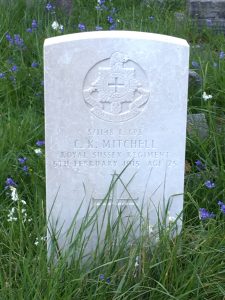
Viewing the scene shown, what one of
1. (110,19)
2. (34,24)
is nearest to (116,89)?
(34,24)

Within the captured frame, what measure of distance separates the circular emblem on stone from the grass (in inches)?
17.2

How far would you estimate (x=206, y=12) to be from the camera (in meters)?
6.08

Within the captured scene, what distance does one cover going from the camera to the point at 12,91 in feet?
14.8

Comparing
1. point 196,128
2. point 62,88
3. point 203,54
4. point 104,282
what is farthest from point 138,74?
point 203,54

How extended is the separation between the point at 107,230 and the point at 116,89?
1.85 ft

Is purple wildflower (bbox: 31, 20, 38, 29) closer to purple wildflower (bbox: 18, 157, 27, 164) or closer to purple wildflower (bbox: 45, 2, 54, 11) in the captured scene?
purple wildflower (bbox: 45, 2, 54, 11)

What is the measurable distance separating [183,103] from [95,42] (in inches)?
17.5

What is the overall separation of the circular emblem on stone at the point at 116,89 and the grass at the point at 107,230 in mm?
437

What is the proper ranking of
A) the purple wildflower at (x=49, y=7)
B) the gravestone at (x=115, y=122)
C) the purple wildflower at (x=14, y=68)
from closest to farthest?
the gravestone at (x=115, y=122), the purple wildflower at (x=14, y=68), the purple wildflower at (x=49, y=7)

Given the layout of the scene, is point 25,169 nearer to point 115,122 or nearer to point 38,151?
point 38,151

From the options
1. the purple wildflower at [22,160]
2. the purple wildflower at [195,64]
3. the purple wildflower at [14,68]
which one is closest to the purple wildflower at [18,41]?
the purple wildflower at [14,68]

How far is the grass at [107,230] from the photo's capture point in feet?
8.82

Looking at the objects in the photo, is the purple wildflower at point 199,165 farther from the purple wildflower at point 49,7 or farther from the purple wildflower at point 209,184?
the purple wildflower at point 49,7

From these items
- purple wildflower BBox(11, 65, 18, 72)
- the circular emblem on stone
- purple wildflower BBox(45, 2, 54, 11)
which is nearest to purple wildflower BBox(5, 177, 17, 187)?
the circular emblem on stone
